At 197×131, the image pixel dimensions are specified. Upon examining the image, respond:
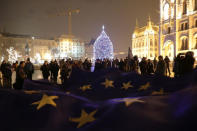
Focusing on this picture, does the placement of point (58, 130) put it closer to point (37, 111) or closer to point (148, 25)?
point (37, 111)

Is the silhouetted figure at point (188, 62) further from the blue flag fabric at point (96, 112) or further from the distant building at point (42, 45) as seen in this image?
the distant building at point (42, 45)

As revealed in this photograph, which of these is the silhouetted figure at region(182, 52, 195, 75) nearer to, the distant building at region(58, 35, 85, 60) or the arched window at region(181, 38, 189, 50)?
the arched window at region(181, 38, 189, 50)

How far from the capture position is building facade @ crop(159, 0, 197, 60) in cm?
3322

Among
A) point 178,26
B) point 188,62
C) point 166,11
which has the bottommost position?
point 188,62

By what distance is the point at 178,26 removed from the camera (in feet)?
122

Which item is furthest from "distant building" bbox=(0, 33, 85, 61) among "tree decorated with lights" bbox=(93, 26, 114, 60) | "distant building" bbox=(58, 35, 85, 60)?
"tree decorated with lights" bbox=(93, 26, 114, 60)

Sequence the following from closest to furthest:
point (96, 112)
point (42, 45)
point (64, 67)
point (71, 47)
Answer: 1. point (96, 112)
2. point (64, 67)
3. point (71, 47)
4. point (42, 45)

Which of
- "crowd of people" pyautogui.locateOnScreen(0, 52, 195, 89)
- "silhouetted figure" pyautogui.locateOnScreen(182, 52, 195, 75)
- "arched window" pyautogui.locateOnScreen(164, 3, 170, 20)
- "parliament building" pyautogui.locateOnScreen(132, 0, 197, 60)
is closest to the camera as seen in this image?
"silhouetted figure" pyautogui.locateOnScreen(182, 52, 195, 75)

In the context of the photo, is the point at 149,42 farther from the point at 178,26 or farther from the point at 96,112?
the point at 96,112

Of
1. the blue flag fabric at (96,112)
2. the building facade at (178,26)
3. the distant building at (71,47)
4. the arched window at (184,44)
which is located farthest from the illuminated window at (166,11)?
the distant building at (71,47)

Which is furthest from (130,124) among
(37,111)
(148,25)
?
(148,25)

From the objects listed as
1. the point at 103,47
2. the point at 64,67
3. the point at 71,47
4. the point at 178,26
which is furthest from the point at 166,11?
the point at 71,47

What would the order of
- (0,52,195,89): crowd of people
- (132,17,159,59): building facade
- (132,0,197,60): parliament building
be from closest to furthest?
(0,52,195,89): crowd of people → (132,0,197,60): parliament building → (132,17,159,59): building facade

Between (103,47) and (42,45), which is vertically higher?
(42,45)
